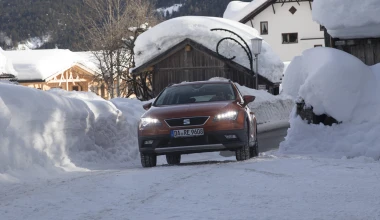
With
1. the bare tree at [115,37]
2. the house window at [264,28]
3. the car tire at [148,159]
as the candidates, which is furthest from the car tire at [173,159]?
the house window at [264,28]

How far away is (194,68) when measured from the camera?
46.0 meters

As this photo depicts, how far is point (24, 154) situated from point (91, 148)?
3374 millimetres

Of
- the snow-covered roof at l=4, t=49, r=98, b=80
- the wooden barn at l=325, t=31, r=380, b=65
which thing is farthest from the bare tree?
the wooden barn at l=325, t=31, r=380, b=65

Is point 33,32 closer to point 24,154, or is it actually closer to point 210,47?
point 210,47

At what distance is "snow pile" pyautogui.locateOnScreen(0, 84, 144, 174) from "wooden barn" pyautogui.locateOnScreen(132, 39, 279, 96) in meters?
26.5

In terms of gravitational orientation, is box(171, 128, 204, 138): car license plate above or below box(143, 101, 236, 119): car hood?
below

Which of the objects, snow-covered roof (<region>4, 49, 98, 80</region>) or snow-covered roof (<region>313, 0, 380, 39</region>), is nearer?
snow-covered roof (<region>313, 0, 380, 39</region>)

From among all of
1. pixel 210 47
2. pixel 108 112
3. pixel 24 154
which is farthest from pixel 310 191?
pixel 210 47

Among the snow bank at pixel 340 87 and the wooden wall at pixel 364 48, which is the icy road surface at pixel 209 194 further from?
the wooden wall at pixel 364 48

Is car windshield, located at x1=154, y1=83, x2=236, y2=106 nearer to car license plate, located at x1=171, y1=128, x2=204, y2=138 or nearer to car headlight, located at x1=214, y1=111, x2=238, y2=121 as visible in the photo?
car headlight, located at x1=214, y1=111, x2=238, y2=121

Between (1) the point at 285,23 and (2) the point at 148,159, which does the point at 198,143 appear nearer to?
(2) the point at 148,159

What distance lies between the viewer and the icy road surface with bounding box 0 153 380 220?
24.6 ft

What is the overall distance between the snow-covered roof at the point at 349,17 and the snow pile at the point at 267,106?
20720 mm

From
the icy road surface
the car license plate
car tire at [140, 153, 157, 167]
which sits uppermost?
the car license plate
